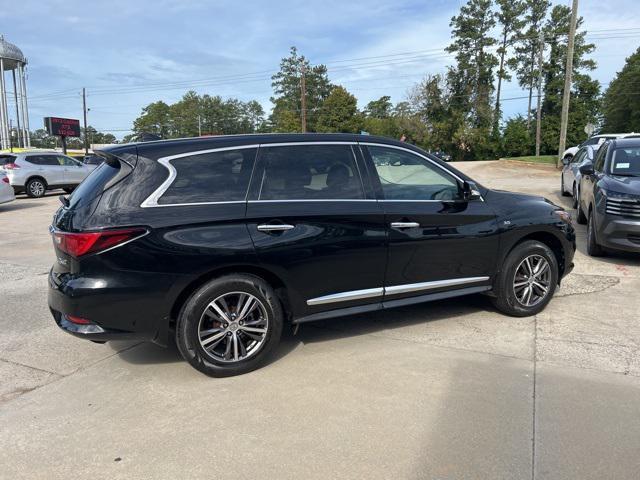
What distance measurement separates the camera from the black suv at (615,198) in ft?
21.8

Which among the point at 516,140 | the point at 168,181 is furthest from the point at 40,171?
the point at 516,140

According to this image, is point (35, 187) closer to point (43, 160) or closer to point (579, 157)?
point (43, 160)

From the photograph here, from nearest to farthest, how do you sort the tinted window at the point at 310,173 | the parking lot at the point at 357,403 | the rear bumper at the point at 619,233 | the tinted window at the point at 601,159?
the parking lot at the point at 357,403 → the tinted window at the point at 310,173 → the rear bumper at the point at 619,233 → the tinted window at the point at 601,159

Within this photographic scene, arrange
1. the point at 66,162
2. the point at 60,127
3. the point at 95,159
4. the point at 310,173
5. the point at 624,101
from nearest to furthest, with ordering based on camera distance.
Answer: the point at 310,173 < the point at 95,159 < the point at 66,162 < the point at 60,127 < the point at 624,101

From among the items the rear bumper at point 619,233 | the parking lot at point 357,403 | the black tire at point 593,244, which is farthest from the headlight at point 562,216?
the black tire at point 593,244

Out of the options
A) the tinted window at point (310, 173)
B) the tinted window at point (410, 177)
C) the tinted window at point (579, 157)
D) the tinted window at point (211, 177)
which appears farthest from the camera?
the tinted window at point (579, 157)

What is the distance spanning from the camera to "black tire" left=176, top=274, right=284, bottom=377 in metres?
3.69

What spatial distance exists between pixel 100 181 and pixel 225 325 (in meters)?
1.41

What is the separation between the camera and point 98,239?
3.46m

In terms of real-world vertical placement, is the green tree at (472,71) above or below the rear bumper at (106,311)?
above

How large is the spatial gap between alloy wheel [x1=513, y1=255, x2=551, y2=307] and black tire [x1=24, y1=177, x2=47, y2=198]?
1871 centimetres

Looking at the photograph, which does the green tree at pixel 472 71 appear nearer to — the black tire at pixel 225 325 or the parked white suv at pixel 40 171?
the parked white suv at pixel 40 171

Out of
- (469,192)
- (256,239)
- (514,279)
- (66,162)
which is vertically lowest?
(514,279)

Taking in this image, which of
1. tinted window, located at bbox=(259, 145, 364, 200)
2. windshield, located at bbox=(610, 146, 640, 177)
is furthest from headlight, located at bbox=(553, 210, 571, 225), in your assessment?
windshield, located at bbox=(610, 146, 640, 177)
